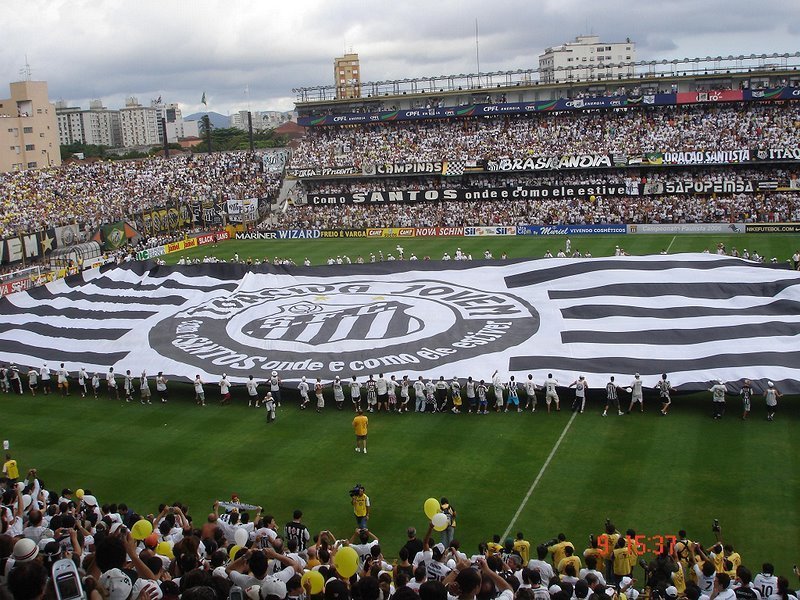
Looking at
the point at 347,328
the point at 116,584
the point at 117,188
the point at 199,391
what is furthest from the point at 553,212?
the point at 116,584

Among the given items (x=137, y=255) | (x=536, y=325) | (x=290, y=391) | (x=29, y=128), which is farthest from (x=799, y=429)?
(x=29, y=128)

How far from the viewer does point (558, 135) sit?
61.4m

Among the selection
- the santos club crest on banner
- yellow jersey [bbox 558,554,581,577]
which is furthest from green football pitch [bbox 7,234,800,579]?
yellow jersey [bbox 558,554,581,577]

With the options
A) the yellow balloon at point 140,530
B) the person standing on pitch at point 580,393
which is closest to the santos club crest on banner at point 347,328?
the person standing on pitch at point 580,393

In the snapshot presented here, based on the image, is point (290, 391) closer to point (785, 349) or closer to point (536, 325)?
point (536, 325)

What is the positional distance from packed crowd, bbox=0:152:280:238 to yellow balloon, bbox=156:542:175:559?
135 ft

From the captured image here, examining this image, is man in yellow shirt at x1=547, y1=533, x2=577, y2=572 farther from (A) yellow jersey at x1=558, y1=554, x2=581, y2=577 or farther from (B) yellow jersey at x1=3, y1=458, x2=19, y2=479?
(B) yellow jersey at x1=3, y1=458, x2=19, y2=479

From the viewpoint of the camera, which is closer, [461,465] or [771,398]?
[461,465]

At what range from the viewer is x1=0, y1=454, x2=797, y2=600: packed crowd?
7387mm

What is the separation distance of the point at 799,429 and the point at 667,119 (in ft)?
152

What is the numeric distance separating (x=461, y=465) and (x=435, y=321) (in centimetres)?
866

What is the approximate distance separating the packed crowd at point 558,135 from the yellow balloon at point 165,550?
51.5m

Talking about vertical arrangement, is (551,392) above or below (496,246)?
below

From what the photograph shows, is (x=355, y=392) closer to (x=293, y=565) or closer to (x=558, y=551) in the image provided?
(x=558, y=551)
